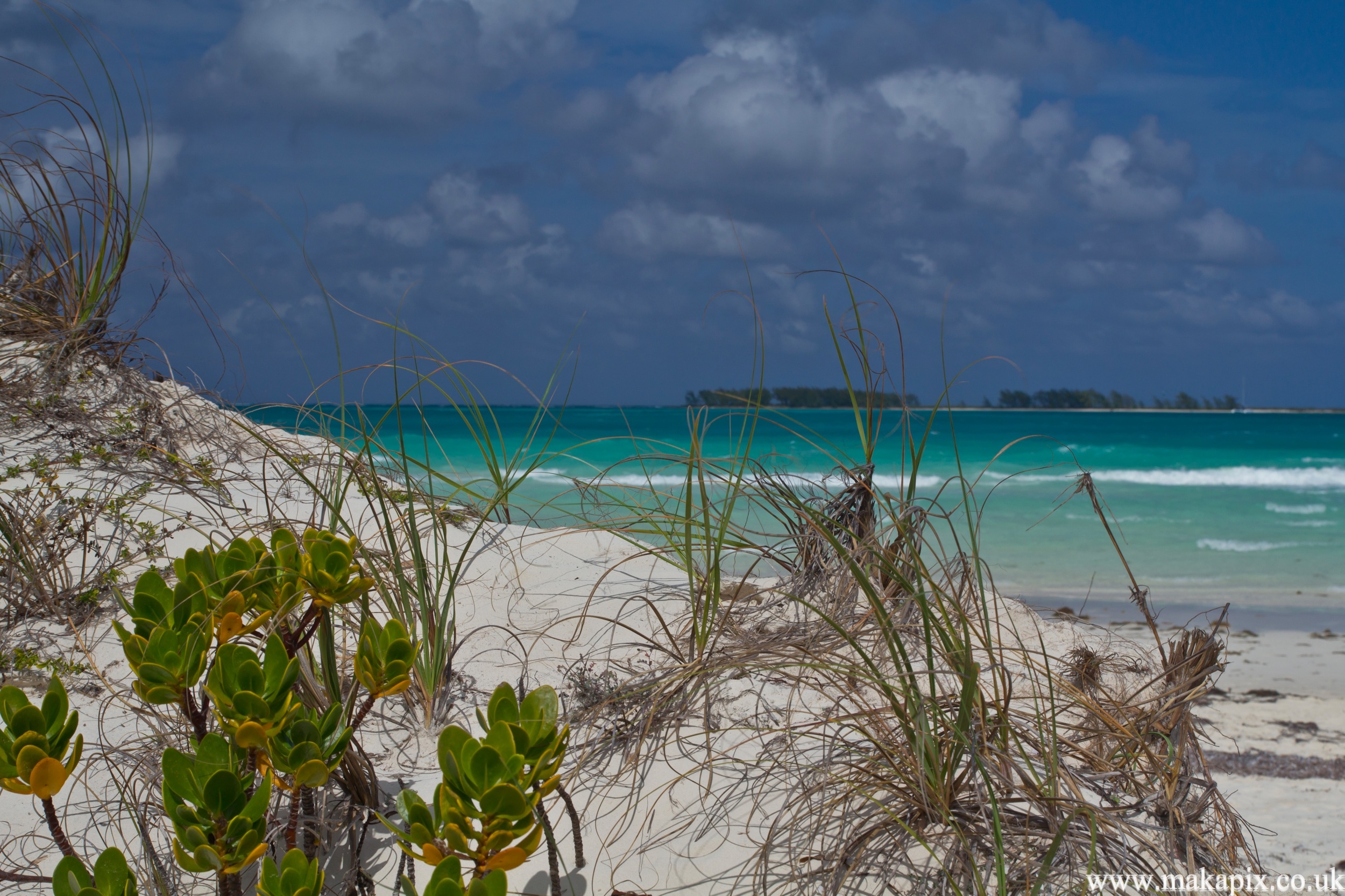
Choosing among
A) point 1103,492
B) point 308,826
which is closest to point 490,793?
point 308,826

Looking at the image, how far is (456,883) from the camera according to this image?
901 mm

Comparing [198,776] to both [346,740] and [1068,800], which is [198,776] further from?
[1068,800]

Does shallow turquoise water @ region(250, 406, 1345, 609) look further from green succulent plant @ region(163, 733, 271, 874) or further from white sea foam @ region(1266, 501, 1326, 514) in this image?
green succulent plant @ region(163, 733, 271, 874)

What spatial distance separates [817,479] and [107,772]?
2.22 m

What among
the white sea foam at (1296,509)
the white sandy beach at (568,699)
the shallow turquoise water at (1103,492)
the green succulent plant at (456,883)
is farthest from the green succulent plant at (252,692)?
the white sea foam at (1296,509)

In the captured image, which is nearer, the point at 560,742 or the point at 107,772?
the point at 560,742

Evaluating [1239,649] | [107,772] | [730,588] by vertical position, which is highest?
[730,588]

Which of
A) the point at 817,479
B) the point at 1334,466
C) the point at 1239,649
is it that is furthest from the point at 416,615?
the point at 1334,466

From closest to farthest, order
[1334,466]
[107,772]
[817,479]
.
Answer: [107,772], [817,479], [1334,466]

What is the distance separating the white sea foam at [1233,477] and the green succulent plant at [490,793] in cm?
1398

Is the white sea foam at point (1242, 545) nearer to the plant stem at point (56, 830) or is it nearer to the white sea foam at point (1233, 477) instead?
the white sea foam at point (1233, 477)

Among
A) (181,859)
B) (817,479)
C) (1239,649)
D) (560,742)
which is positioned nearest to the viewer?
(181,859)

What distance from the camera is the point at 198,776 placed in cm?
97

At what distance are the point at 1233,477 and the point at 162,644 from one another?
19694 mm
